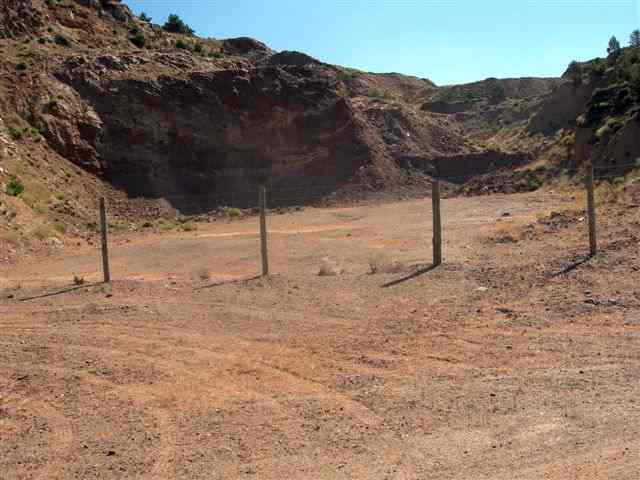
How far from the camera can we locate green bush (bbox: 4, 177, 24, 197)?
2483cm

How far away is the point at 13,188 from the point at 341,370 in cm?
2109

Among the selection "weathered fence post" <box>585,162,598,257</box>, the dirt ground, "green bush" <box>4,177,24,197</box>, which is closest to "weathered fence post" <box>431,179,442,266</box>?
the dirt ground

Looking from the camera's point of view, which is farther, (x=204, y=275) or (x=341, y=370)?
(x=204, y=275)

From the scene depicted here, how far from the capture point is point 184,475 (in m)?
5.44

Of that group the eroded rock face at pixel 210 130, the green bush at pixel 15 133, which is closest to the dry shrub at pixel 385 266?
the green bush at pixel 15 133

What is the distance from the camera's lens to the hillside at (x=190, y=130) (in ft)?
108

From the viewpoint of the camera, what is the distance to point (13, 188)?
25219mm

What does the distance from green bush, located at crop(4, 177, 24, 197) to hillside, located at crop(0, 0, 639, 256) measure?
0.22 m

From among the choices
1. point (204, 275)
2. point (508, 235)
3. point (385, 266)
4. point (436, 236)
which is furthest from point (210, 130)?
point (436, 236)

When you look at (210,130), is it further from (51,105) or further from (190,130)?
(51,105)

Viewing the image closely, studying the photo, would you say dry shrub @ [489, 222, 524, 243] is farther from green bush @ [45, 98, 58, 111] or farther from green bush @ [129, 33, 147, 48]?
green bush @ [129, 33, 147, 48]

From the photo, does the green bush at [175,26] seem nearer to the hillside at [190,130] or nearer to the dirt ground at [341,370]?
the hillside at [190,130]

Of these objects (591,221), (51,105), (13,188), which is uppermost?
(51,105)

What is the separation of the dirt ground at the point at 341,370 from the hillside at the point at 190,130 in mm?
15284
